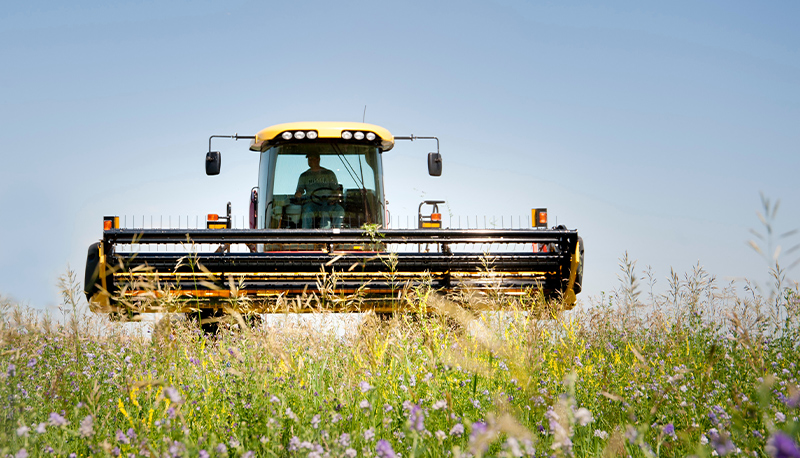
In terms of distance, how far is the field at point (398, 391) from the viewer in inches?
72.6

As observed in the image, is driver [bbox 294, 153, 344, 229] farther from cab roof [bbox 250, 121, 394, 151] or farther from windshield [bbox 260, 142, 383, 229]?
cab roof [bbox 250, 121, 394, 151]

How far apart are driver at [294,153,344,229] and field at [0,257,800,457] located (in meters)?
3.05

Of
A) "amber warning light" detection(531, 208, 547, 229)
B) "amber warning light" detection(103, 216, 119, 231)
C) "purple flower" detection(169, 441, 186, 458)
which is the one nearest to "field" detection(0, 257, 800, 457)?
"purple flower" detection(169, 441, 186, 458)

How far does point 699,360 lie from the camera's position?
139 inches

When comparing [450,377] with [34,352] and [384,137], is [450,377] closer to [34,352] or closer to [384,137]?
[34,352]

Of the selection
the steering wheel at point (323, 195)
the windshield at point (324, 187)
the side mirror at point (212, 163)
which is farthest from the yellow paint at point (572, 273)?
the side mirror at point (212, 163)

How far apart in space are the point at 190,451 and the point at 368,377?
1.02 m

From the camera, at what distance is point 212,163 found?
291 inches

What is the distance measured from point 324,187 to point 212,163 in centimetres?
143

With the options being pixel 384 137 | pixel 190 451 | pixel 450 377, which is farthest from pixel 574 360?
pixel 384 137

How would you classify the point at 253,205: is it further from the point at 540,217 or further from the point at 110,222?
the point at 540,217

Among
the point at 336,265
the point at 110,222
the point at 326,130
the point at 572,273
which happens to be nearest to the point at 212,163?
the point at 326,130

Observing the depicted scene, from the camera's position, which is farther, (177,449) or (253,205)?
(253,205)

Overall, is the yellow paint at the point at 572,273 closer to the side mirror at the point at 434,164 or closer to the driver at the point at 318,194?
the side mirror at the point at 434,164
